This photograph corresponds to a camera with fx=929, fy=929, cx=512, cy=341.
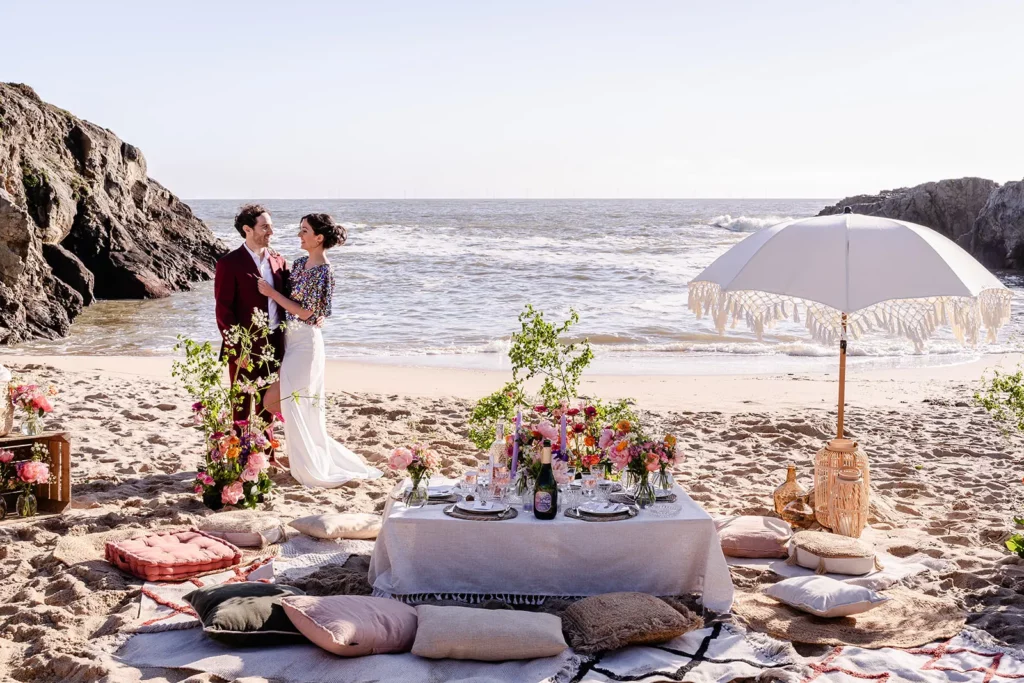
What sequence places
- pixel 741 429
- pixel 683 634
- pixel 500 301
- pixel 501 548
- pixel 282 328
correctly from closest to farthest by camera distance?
pixel 683 634, pixel 501 548, pixel 282 328, pixel 741 429, pixel 500 301

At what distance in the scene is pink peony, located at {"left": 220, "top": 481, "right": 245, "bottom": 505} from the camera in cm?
571

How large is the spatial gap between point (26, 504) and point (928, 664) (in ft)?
15.9

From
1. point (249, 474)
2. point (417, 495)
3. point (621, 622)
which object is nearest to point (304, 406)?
point (249, 474)

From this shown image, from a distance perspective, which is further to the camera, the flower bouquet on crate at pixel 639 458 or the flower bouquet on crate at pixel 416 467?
the flower bouquet on crate at pixel 639 458

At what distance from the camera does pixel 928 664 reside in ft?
12.5

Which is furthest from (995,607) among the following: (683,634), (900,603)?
(683,634)

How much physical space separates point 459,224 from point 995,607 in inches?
2066

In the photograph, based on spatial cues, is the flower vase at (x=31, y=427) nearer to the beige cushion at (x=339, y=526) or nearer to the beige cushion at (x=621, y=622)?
the beige cushion at (x=339, y=526)

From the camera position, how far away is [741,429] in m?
8.37

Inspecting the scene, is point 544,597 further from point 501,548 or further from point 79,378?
point 79,378

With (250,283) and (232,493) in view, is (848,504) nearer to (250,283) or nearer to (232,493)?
(232,493)

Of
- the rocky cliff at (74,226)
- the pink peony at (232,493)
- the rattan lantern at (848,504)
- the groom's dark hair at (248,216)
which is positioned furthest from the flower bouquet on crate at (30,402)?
the rocky cliff at (74,226)

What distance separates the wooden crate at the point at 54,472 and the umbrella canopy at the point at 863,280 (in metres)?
3.96

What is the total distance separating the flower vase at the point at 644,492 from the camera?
4523 millimetres
